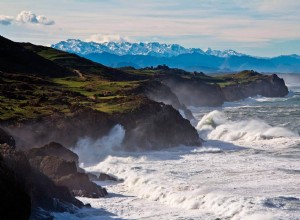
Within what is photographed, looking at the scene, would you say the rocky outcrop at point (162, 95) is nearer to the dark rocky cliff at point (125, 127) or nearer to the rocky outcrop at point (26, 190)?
the dark rocky cliff at point (125, 127)

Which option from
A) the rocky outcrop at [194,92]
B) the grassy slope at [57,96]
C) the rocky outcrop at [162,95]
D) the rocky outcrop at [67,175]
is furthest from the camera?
the rocky outcrop at [194,92]

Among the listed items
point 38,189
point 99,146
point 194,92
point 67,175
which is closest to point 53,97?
point 99,146

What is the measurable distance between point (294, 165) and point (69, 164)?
25.6 meters

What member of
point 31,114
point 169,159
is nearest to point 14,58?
point 31,114

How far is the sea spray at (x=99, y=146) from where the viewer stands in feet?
204

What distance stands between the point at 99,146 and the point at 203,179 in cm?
2081

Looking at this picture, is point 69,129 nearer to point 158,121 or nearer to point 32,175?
point 158,121

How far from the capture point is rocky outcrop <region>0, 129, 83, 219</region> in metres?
28.2

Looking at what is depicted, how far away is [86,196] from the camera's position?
43.2 metres

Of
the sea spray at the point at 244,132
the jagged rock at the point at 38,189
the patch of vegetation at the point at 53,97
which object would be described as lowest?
the jagged rock at the point at 38,189

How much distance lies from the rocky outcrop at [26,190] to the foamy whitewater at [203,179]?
1.46 metres

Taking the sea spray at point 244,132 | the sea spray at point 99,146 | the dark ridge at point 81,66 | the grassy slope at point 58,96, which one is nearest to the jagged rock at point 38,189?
the sea spray at point 99,146

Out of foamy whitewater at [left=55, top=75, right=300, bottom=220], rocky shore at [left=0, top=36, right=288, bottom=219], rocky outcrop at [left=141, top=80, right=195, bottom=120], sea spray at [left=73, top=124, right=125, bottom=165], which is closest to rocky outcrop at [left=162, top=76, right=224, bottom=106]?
rocky shore at [left=0, top=36, right=288, bottom=219]

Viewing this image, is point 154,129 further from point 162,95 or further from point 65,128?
point 162,95
